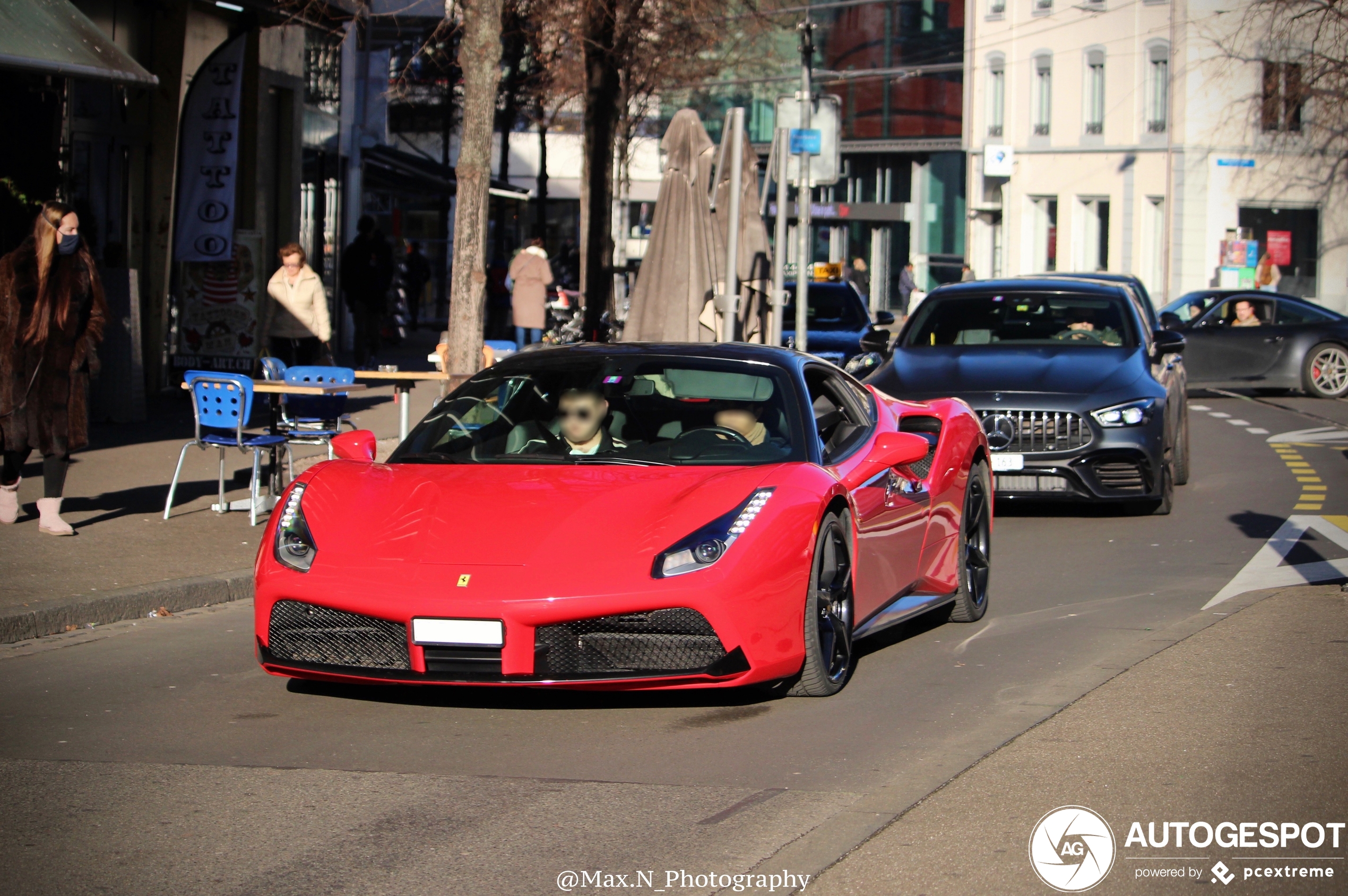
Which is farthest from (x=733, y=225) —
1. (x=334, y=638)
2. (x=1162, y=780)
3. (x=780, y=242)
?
(x=1162, y=780)

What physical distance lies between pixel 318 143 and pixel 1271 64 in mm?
31627

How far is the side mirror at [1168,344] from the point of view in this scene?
12.8 metres

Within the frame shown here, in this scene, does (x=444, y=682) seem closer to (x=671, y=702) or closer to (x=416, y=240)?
(x=671, y=702)

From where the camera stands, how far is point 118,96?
60.3 ft

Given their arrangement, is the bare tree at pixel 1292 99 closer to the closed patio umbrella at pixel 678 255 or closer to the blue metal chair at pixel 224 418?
the closed patio umbrella at pixel 678 255

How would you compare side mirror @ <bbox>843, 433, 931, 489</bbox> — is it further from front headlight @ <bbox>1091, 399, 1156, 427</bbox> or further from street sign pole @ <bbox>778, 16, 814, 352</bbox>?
street sign pole @ <bbox>778, 16, 814, 352</bbox>

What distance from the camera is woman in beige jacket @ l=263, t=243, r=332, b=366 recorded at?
15.0 meters

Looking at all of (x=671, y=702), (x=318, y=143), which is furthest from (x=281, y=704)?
(x=318, y=143)

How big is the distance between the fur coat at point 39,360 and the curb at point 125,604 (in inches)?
59.5

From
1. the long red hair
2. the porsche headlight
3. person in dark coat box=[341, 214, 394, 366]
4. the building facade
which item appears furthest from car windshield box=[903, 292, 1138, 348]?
the building facade

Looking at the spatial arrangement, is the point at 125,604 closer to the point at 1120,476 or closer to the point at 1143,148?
the point at 1120,476

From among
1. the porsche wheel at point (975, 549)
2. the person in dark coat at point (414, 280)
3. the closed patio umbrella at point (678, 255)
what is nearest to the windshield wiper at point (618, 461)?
the porsche wheel at point (975, 549)

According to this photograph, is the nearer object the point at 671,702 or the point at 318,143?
the point at 671,702

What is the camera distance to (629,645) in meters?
5.75
